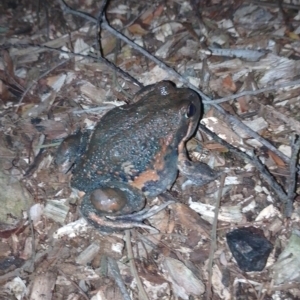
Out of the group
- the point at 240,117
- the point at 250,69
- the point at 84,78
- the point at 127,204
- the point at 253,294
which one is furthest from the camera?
the point at 84,78

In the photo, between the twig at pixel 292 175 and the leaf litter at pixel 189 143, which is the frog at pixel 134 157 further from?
the twig at pixel 292 175

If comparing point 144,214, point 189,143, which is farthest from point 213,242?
point 189,143

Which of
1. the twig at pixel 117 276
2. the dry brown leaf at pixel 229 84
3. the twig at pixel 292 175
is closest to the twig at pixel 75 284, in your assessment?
the twig at pixel 117 276

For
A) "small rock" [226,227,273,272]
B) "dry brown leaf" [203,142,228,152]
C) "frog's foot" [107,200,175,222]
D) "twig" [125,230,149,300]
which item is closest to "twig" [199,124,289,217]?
"dry brown leaf" [203,142,228,152]

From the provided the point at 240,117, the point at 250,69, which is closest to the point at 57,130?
the point at 240,117

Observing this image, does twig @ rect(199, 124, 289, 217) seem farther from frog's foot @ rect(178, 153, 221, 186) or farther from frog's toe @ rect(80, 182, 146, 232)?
frog's toe @ rect(80, 182, 146, 232)

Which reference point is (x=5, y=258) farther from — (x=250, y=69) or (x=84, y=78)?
(x=250, y=69)

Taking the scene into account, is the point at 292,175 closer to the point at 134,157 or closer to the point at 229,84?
the point at 134,157
